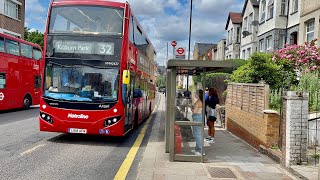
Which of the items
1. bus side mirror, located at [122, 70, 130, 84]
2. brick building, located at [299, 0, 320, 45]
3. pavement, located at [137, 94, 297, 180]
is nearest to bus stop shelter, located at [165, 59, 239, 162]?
pavement, located at [137, 94, 297, 180]

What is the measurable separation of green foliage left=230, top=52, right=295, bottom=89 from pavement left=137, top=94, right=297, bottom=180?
369 centimetres

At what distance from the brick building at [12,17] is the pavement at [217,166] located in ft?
83.6

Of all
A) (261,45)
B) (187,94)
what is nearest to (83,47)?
(187,94)

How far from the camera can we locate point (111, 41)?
9.38 m

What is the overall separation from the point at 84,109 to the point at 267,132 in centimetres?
486

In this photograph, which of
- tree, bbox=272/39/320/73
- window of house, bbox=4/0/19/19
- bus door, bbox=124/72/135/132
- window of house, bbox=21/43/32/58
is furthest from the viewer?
window of house, bbox=4/0/19/19

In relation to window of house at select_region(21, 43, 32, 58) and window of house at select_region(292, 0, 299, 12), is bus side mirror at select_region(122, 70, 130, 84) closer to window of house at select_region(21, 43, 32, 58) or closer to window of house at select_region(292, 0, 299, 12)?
window of house at select_region(21, 43, 32, 58)

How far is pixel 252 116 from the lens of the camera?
950cm

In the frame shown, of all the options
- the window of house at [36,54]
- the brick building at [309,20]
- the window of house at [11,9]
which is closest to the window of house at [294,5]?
the brick building at [309,20]

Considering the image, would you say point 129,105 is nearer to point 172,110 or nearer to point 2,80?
point 172,110

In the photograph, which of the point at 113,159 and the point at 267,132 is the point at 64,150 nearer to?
the point at 113,159

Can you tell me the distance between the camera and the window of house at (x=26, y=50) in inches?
742

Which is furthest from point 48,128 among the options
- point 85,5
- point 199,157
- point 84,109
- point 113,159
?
point 199,157

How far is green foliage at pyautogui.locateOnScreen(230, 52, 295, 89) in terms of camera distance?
480 inches
